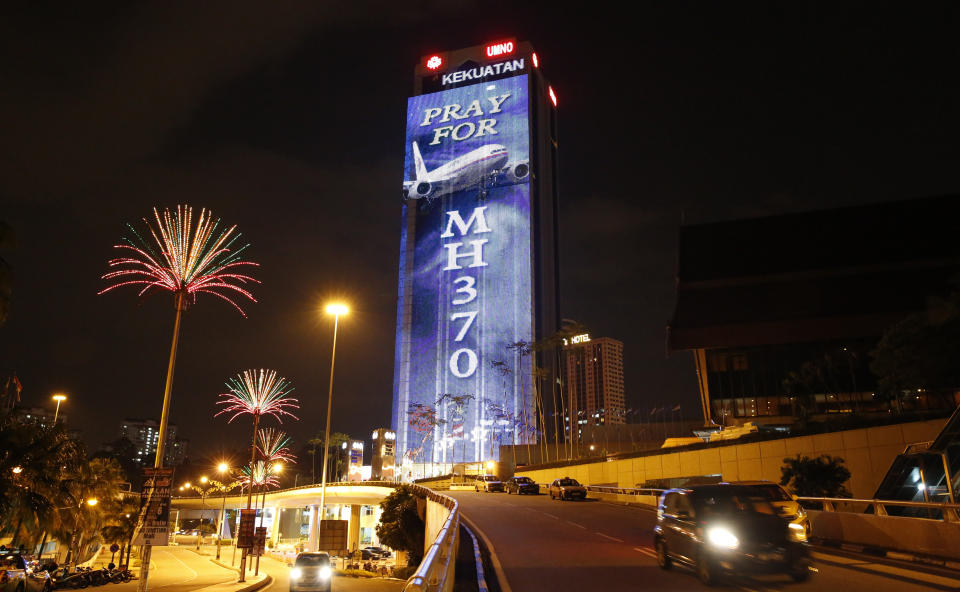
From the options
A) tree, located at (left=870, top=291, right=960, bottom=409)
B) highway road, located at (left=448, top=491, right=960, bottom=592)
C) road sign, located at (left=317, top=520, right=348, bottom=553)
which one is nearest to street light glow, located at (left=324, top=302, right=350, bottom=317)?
road sign, located at (left=317, top=520, right=348, bottom=553)

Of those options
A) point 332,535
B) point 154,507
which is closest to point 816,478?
point 154,507

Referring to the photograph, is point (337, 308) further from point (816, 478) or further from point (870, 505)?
point (870, 505)

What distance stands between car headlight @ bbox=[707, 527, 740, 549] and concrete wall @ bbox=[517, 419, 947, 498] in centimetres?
2538

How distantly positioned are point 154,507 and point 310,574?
18.5 m

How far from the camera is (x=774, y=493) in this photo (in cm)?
1330

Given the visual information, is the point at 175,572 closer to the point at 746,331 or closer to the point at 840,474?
the point at 840,474

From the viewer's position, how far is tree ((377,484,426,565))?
55594 millimetres

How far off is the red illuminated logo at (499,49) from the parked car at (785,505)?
513 feet

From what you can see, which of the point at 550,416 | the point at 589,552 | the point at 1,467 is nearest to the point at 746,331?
the point at 589,552

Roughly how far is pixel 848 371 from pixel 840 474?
45.3m

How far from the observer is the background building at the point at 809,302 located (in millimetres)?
65688

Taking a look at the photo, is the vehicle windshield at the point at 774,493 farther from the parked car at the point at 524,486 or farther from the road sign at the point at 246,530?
the parked car at the point at 524,486

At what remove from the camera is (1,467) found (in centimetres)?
1500

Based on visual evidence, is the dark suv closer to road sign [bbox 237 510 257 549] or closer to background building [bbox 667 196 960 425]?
road sign [bbox 237 510 257 549]
